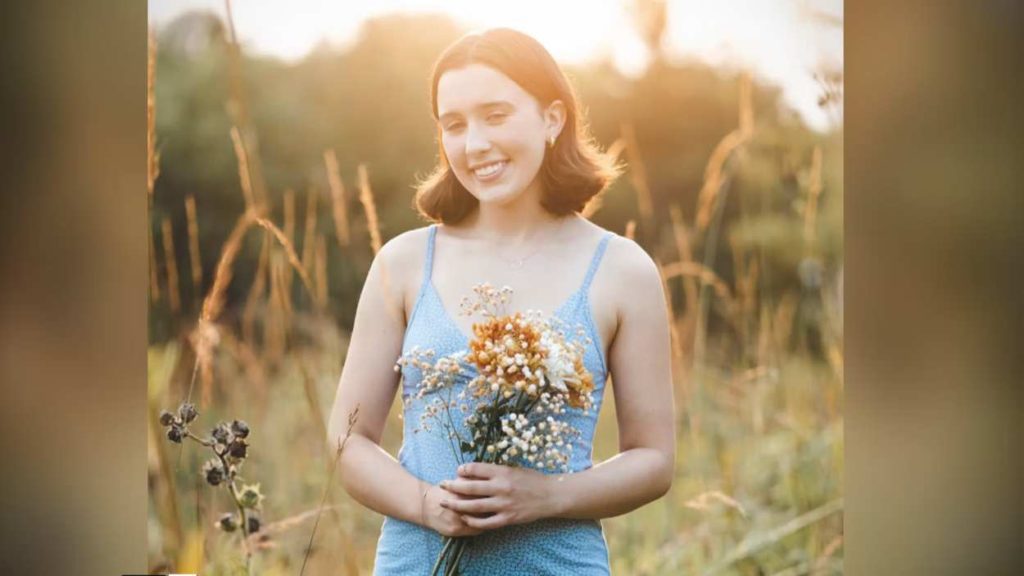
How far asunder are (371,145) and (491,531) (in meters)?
0.92

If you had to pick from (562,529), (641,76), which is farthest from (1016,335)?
(562,529)

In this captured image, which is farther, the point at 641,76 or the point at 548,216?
the point at 641,76

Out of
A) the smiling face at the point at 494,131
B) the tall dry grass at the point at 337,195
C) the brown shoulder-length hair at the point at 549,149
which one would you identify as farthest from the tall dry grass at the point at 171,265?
the smiling face at the point at 494,131

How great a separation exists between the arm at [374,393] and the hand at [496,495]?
0.14 metres

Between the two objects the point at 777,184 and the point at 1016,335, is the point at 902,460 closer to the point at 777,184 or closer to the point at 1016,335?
the point at 1016,335

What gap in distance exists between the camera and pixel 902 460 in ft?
9.14

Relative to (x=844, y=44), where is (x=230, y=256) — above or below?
below

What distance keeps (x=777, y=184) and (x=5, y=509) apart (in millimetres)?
1983

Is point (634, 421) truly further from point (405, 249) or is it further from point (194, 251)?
point (194, 251)

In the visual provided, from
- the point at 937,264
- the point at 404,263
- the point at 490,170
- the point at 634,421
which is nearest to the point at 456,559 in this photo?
the point at 634,421

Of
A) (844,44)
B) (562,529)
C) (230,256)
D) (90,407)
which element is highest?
(844,44)

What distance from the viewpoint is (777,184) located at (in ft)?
8.79

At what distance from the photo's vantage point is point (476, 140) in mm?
2354

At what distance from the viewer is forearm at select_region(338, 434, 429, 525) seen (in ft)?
7.41
